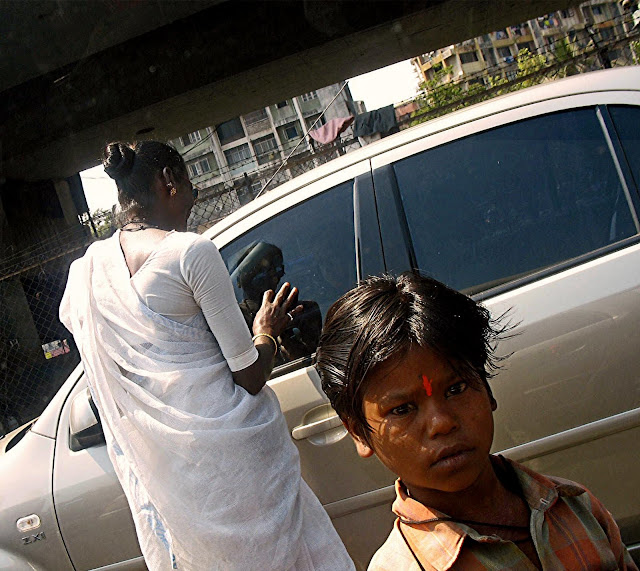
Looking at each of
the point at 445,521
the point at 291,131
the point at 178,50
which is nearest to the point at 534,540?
the point at 445,521

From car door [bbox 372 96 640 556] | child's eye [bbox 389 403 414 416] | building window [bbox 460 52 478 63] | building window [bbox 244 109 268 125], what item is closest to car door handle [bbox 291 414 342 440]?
car door [bbox 372 96 640 556]

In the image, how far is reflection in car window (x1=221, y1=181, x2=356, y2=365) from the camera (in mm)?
2406

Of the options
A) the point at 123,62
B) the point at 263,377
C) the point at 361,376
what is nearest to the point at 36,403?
the point at 123,62

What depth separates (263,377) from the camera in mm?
1895

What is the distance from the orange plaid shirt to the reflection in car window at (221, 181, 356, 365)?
4.50 ft

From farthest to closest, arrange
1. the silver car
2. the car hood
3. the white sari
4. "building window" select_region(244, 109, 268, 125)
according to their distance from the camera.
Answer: "building window" select_region(244, 109, 268, 125) < the car hood < the silver car < the white sari

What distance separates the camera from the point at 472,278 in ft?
7.43

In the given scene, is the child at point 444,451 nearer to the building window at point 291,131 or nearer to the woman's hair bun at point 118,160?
the woman's hair bun at point 118,160

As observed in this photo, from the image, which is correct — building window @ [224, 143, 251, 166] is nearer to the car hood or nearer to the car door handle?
the car hood

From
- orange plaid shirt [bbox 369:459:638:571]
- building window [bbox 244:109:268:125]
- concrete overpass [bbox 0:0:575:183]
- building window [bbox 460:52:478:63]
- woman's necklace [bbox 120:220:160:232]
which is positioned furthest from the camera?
building window [bbox 460:52:478:63]

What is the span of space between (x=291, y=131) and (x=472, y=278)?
236 feet

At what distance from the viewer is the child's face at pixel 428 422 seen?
→ 98 cm

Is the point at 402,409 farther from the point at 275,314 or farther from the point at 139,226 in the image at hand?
the point at 139,226

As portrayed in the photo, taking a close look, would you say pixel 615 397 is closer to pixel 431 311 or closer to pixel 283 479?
pixel 283 479
